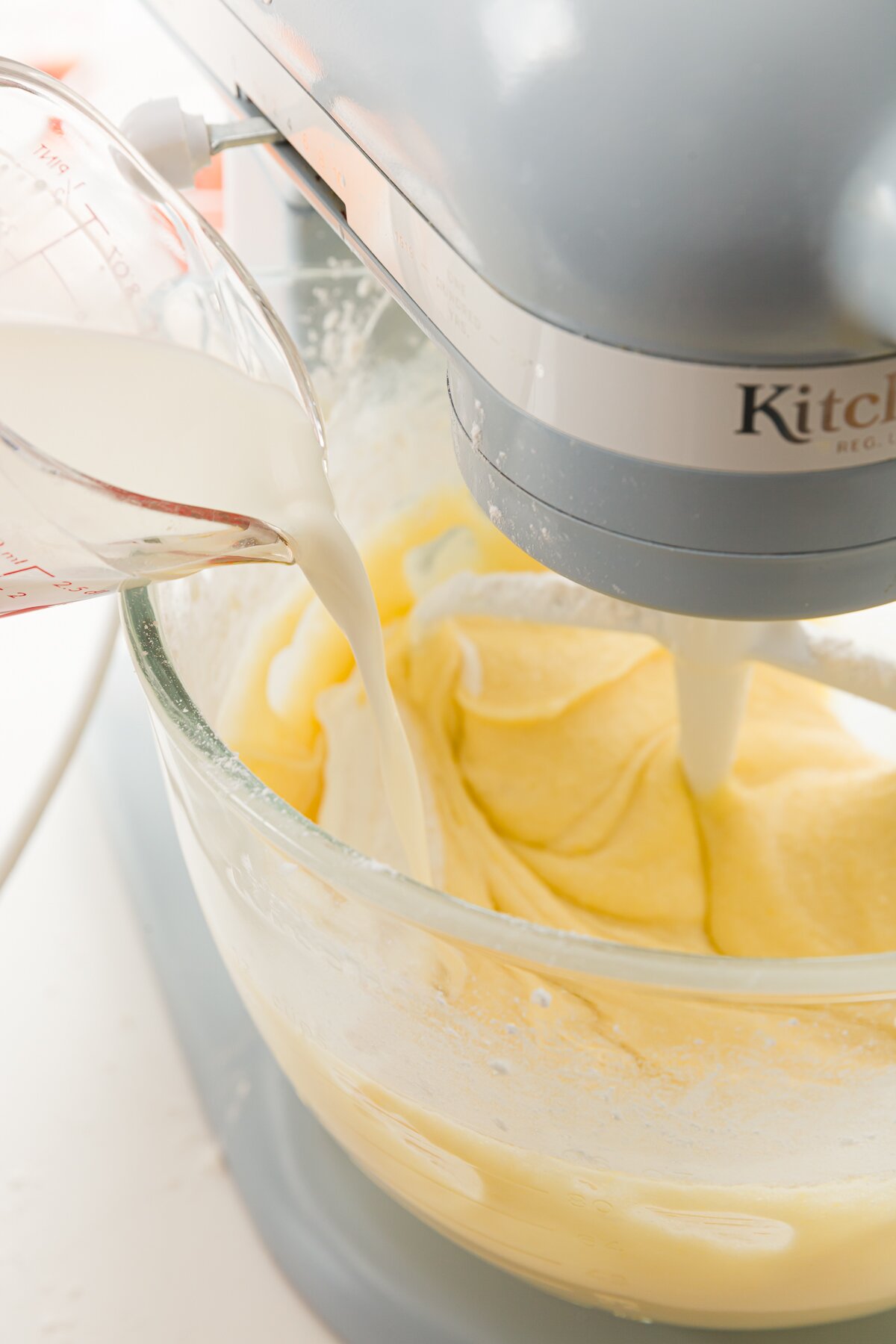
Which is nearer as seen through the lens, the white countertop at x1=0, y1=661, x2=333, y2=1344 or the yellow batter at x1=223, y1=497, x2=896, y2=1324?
the yellow batter at x1=223, y1=497, x2=896, y2=1324

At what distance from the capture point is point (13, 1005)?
0.64m

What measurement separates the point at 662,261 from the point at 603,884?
436mm

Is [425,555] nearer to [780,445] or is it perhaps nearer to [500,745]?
[500,745]

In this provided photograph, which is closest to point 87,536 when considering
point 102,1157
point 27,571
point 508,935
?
point 27,571

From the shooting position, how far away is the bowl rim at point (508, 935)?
14.0 inches

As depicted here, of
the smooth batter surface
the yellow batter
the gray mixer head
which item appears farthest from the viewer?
the smooth batter surface

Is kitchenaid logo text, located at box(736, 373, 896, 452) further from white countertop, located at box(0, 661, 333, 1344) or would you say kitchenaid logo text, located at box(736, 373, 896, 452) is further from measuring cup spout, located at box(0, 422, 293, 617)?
white countertop, located at box(0, 661, 333, 1344)

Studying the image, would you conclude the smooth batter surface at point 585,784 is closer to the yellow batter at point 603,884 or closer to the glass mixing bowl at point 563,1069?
the yellow batter at point 603,884

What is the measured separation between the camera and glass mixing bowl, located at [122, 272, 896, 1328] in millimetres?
375

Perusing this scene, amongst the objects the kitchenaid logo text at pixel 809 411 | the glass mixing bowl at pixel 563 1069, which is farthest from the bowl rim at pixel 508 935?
the kitchenaid logo text at pixel 809 411

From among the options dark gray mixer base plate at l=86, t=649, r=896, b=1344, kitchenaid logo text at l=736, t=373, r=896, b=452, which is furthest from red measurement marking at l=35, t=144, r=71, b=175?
dark gray mixer base plate at l=86, t=649, r=896, b=1344

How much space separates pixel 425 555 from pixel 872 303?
0.56 metres

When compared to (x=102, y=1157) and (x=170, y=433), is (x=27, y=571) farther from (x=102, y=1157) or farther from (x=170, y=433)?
(x=102, y=1157)

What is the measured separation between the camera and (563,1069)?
0.41m
